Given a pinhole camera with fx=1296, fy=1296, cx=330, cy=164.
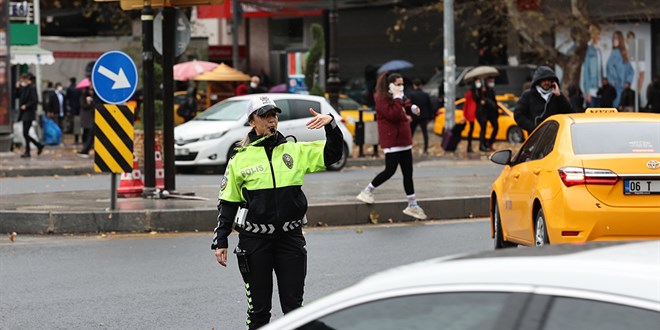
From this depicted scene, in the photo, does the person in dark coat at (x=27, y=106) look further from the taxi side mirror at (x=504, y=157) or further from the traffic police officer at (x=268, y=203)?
the traffic police officer at (x=268, y=203)

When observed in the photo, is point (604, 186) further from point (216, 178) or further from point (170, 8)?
point (216, 178)

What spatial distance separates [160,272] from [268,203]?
14.9 ft

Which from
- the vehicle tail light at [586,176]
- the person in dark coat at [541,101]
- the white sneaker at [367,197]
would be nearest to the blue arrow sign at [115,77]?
the white sneaker at [367,197]

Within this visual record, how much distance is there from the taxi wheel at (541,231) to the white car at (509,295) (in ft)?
21.8

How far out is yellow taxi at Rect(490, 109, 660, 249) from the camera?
31.7 ft

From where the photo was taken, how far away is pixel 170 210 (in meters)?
14.5

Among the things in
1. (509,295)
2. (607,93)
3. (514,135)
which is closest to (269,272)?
(509,295)

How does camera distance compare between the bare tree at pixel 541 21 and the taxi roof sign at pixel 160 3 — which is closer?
the taxi roof sign at pixel 160 3

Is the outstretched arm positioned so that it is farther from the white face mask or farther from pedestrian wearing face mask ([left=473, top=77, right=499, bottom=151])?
pedestrian wearing face mask ([left=473, top=77, right=499, bottom=151])

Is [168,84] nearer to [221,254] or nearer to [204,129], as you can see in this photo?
[204,129]

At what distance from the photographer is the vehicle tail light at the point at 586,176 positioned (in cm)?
968

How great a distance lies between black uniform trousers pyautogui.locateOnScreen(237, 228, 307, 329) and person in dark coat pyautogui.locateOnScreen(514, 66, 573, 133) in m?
7.50

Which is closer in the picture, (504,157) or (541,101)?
(504,157)

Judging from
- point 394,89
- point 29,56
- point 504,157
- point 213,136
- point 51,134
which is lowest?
point 51,134
